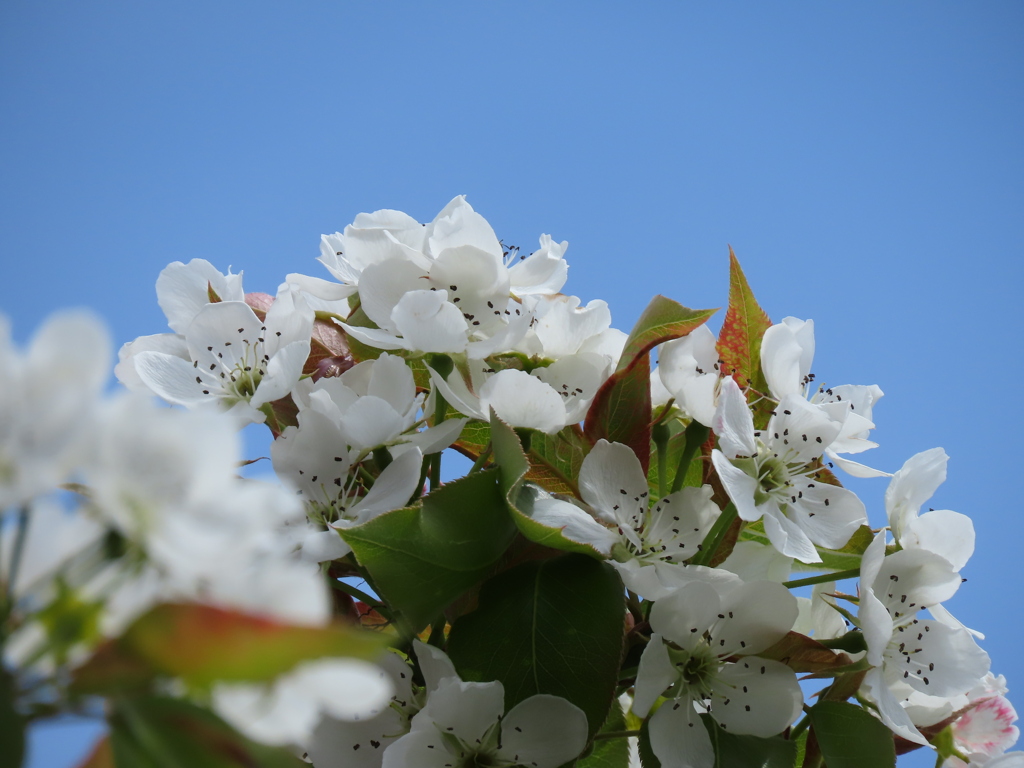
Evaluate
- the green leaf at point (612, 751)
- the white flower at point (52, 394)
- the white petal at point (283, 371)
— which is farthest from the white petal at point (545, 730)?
the white flower at point (52, 394)

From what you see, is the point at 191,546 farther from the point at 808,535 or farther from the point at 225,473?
the point at 808,535

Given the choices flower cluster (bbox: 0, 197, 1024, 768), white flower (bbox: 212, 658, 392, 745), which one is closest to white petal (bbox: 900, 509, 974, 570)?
flower cluster (bbox: 0, 197, 1024, 768)

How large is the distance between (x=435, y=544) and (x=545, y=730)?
111 millimetres

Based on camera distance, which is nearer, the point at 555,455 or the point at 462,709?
the point at 462,709

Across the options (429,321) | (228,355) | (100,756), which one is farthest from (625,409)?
(100,756)

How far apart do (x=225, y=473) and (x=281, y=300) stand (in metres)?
0.32

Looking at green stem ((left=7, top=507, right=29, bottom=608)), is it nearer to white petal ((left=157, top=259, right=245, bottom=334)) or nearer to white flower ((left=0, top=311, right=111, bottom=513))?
white flower ((left=0, top=311, right=111, bottom=513))

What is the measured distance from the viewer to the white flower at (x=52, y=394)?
164 mm

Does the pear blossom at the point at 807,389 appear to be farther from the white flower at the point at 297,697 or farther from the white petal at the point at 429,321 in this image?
the white flower at the point at 297,697

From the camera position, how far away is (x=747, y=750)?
1.53 feet

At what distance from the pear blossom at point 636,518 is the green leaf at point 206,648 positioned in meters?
0.29

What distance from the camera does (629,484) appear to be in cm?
49

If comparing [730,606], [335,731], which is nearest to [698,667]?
[730,606]

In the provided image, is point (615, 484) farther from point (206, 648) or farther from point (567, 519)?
point (206, 648)
